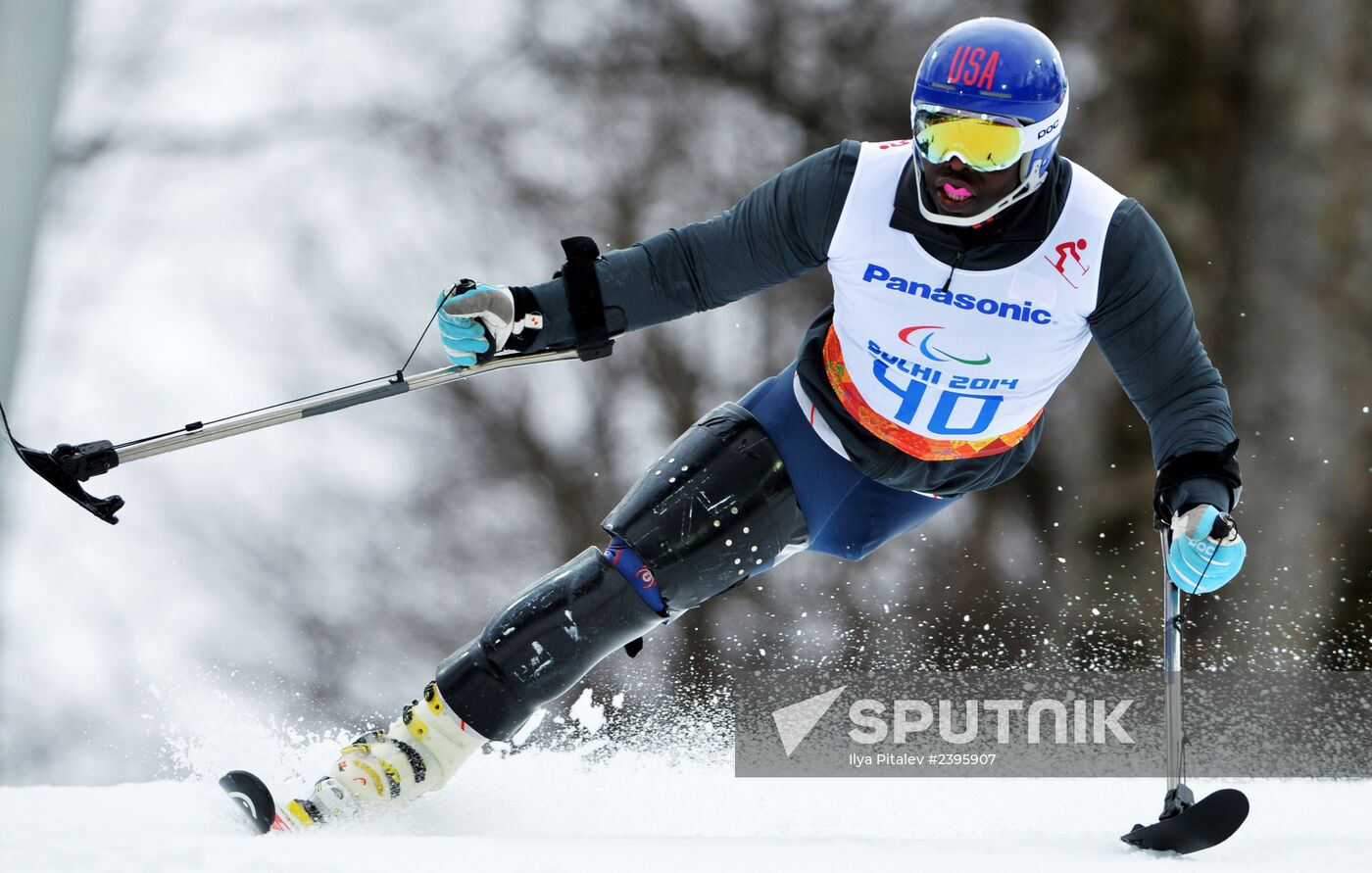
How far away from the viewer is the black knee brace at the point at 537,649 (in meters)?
2.34

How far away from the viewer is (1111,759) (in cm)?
482

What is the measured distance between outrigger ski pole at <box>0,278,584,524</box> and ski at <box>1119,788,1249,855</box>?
1.19 meters

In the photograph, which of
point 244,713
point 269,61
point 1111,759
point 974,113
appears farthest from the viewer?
point 269,61

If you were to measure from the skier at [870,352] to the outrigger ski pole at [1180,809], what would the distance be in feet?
0.44

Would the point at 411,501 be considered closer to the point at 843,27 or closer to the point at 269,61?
the point at 269,61

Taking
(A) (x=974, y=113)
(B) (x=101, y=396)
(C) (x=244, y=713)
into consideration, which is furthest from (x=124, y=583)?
(A) (x=974, y=113)

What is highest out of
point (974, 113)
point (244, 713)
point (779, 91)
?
point (779, 91)

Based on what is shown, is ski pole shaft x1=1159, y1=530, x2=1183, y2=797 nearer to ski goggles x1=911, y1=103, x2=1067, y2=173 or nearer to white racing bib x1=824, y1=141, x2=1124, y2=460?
white racing bib x1=824, y1=141, x2=1124, y2=460

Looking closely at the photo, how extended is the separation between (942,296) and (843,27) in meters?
5.14

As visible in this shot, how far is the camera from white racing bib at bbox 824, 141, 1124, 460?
87.9 inches

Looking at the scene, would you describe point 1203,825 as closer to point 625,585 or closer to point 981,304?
point 981,304

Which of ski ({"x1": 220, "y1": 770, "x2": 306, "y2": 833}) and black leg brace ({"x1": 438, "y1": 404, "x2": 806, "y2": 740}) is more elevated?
black leg brace ({"x1": 438, "y1": 404, "x2": 806, "y2": 740})
